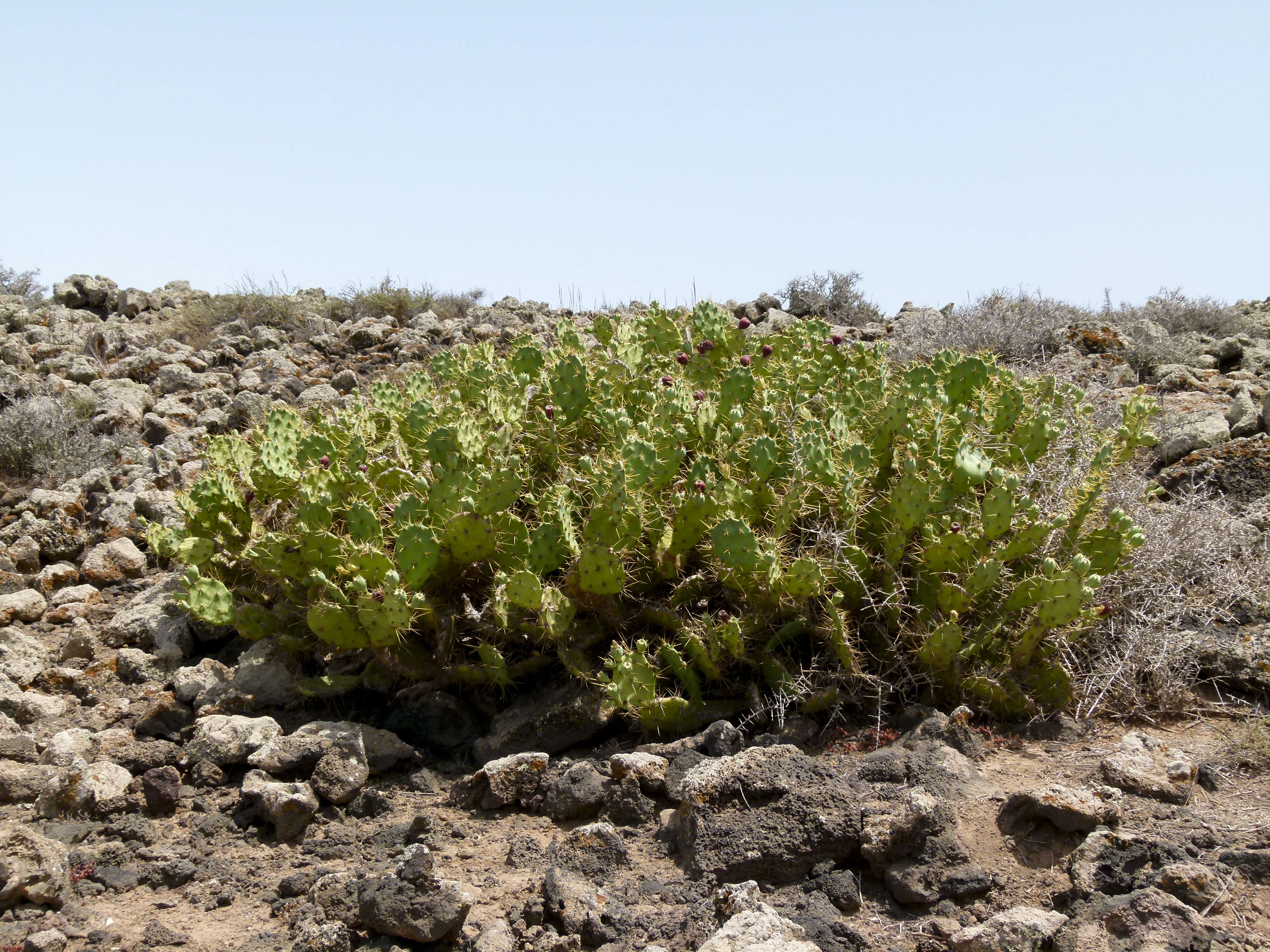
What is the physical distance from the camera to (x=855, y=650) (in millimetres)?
4270

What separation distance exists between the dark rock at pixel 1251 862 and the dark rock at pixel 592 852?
1795 millimetres

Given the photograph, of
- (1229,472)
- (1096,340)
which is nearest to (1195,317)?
(1096,340)

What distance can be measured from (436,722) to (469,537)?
2.83 ft

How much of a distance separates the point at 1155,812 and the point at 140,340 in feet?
34.0

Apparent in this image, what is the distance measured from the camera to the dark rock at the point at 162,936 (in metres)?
3.18

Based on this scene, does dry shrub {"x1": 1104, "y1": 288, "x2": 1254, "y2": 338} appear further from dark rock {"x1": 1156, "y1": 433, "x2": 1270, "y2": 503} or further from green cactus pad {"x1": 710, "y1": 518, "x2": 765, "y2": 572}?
green cactus pad {"x1": 710, "y1": 518, "x2": 765, "y2": 572}

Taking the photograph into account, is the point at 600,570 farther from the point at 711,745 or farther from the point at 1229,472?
the point at 1229,472

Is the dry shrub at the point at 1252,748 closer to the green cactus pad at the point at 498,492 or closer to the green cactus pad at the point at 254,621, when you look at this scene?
the green cactus pad at the point at 498,492

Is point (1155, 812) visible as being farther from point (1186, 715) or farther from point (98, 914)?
point (98, 914)

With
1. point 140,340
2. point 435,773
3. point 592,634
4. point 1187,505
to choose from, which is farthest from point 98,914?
point 140,340

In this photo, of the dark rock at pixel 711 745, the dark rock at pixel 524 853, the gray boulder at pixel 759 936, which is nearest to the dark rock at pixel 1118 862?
the gray boulder at pixel 759 936

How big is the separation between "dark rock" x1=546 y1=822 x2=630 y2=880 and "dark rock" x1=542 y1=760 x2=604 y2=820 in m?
0.19

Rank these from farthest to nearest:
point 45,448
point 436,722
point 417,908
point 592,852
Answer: point 45,448
point 436,722
point 592,852
point 417,908

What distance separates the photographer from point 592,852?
343cm
